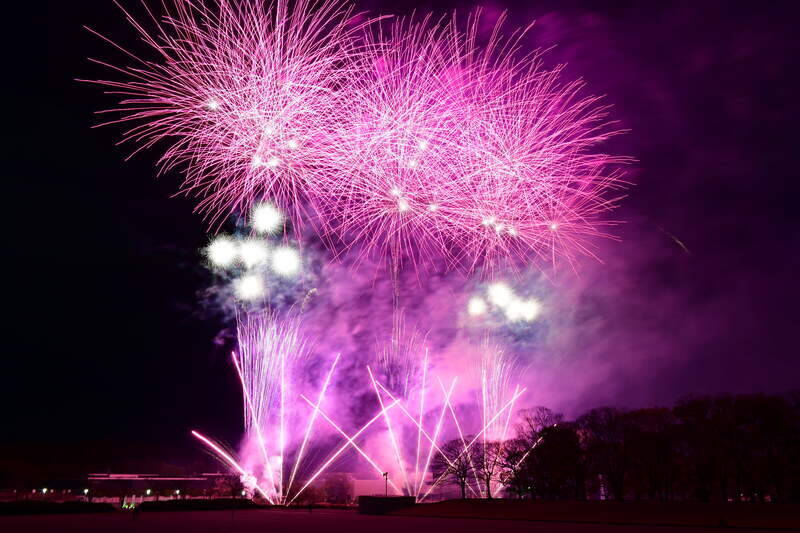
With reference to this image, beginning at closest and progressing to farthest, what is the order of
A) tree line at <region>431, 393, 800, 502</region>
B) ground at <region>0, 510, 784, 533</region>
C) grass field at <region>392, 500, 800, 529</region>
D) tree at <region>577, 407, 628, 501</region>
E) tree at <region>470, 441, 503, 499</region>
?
ground at <region>0, 510, 784, 533</region>
grass field at <region>392, 500, 800, 529</region>
tree line at <region>431, 393, 800, 502</region>
tree at <region>577, 407, 628, 501</region>
tree at <region>470, 441, 503, 499</region>

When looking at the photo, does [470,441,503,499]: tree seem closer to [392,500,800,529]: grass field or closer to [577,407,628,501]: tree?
[577,407,628,501]: tree

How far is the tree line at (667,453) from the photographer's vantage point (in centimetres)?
4619

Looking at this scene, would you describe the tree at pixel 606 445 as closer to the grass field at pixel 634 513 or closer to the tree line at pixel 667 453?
the tree line at pixel 667 453

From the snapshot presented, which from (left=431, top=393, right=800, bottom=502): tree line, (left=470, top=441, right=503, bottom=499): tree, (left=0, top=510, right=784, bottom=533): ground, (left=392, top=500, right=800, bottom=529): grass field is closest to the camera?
(left=0, top=510, right=784, bottom=533): ground

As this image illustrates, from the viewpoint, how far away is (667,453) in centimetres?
5169

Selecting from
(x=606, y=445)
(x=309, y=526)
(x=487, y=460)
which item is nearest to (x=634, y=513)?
(x=309, y=526)

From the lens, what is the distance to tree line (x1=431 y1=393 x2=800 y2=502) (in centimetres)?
4619

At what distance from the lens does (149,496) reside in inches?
3221

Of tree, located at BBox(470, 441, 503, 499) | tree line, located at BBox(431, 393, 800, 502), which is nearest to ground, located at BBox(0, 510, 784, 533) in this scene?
tree line, located at BBox(431, 393, 800, 502)

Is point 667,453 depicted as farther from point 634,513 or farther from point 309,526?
point 309,526

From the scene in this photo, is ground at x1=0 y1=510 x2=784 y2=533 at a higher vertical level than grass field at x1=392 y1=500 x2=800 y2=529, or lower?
higher

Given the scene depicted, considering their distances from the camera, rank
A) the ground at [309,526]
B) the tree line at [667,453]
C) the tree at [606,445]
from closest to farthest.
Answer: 1. the ground at [309,526]
2. the tree line at [667,453]
3. the tree at [606,445]

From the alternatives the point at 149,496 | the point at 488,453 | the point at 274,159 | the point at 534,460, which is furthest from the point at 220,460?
the point at 274,159

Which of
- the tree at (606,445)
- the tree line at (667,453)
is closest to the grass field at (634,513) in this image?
the tree line at (667,453)
